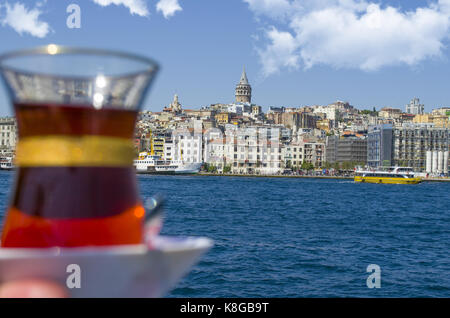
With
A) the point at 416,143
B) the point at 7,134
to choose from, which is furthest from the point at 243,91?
the point at 416,143

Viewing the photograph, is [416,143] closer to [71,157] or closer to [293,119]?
[293,119]

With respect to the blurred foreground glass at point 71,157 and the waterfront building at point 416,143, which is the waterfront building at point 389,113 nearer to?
the waterfront building at point 416,143

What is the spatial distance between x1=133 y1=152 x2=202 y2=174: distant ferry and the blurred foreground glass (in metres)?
64.7

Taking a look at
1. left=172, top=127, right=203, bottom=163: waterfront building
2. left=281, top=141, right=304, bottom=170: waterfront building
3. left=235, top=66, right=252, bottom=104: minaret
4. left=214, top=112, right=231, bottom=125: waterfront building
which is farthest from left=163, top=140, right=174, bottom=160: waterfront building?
left=235, top=66, right=252, bottom=104: minaret

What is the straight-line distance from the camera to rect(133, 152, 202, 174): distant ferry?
66.3 metres

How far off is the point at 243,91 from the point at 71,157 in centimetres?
12429

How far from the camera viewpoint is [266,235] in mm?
14375

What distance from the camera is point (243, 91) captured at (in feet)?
408

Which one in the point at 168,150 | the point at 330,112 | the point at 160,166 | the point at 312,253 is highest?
the point at 330,112

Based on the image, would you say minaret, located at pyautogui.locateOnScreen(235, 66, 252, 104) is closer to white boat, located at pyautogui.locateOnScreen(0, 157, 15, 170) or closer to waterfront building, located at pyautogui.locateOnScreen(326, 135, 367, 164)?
waterfront building, located at pyautogui.locateOnScreen(326, 135, 367, 164)

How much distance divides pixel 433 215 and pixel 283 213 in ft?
18.0

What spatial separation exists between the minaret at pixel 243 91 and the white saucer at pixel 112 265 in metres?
124
